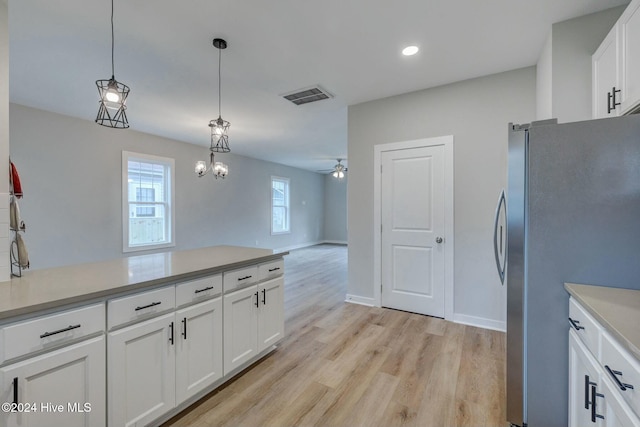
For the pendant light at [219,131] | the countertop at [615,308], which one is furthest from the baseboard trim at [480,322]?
the pendant light at [219,131]

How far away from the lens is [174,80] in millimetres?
3031

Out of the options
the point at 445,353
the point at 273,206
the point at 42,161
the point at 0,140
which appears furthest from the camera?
the point at 273,206

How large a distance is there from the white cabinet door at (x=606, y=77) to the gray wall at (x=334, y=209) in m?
8.40

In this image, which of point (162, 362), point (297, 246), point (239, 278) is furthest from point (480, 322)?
point (297, 246)

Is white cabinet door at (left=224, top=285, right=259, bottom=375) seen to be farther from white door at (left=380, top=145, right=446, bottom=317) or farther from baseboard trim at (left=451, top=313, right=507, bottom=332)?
baseboard trim at (left=451, top=313, right=507, bottom=332)

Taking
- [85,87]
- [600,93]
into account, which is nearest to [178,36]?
[85,87]

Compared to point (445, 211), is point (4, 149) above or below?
above

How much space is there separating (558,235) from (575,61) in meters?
1.60

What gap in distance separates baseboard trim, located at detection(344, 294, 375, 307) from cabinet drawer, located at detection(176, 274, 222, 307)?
2257mm

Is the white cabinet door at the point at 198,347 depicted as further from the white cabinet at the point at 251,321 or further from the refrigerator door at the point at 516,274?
the refrigerator door at the point at 516,274

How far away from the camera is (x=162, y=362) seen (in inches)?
62.1

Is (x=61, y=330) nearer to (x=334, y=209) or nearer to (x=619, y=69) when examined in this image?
(x=619, y=69)

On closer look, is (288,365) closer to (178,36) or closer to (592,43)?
(178,36)

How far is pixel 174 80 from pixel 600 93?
3.74 meters
